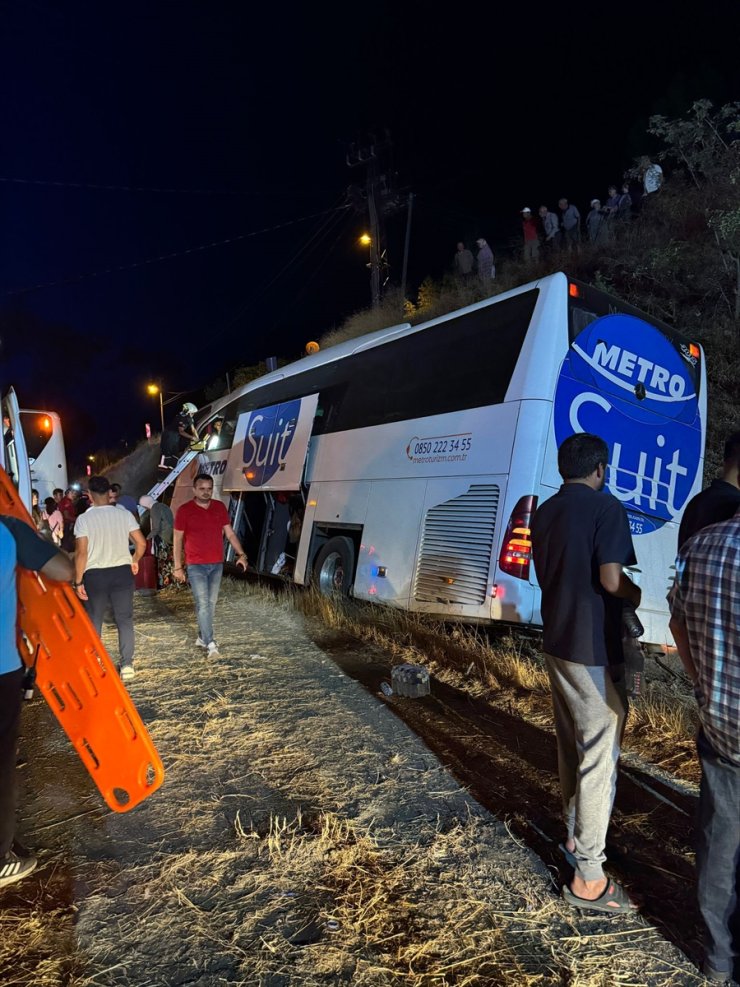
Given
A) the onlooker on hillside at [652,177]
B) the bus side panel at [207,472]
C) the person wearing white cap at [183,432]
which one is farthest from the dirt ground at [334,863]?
the onlooker on hillside at [652,177]

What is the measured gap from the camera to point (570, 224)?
653 inches

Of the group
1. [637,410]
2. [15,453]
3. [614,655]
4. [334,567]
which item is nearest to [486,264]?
[334,567]

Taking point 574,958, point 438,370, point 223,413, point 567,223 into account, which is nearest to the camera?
point 574,958

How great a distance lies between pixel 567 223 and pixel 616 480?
13124 millimetres

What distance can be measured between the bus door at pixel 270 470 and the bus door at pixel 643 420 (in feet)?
14.8

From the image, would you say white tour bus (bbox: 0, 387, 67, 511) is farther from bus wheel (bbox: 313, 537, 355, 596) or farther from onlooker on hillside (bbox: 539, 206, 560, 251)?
onlooker on hillside (bbox: 539, 206, 560, 251)

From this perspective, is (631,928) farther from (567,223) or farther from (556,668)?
(567,223)

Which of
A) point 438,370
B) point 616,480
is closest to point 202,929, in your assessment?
point 616,480

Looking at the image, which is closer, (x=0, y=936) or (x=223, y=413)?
(x=0, y=936)

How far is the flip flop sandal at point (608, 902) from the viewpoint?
2.45 metres

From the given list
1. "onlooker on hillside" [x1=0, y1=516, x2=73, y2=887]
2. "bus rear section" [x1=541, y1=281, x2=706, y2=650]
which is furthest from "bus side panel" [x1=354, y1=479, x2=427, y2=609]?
"onlooker on hillside" [x1=0, y1=516, x2=73, y2=887]

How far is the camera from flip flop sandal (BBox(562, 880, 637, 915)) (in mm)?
2447

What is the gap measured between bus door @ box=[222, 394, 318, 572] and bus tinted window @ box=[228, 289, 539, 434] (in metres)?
0.40

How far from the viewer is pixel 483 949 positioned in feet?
7.48
